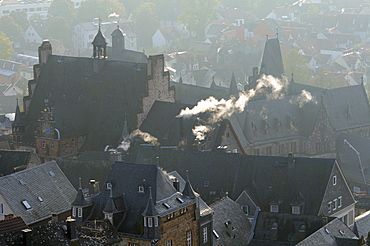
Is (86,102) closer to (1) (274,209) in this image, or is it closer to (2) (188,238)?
(1) (274,209)

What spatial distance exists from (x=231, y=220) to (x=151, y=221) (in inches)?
645

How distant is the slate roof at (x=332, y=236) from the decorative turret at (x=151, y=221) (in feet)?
40.6

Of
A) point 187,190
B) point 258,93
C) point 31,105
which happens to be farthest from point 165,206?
point 258,93

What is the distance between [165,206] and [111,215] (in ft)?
13.8

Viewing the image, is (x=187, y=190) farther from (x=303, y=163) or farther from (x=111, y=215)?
(x=303, y=163)

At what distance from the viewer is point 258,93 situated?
14288cm

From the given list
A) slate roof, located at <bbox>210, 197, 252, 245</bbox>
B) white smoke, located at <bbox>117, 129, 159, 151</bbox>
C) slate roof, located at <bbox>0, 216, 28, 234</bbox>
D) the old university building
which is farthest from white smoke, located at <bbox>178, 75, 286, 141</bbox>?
slate roof, located at <bbox>0, 216, 28, 234</bbox>

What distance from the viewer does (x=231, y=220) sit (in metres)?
90.8

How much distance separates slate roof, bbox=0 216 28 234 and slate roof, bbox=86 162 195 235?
18.4 feet

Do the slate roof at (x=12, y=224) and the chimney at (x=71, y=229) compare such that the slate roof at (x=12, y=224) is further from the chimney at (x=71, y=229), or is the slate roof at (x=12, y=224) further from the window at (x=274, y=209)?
the window at (x=274, y=209)

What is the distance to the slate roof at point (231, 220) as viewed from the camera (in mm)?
87706

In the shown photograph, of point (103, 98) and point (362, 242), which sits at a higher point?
point (103, 98)

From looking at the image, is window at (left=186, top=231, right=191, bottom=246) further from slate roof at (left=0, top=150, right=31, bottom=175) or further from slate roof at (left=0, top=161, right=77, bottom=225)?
slate roof at (left=0, top=150, right=31, bottom=175)

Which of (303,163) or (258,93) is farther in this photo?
(258,93)
